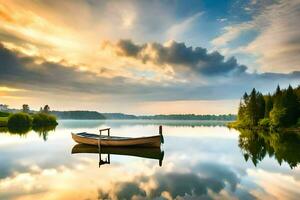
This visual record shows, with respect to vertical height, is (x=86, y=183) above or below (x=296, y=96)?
below

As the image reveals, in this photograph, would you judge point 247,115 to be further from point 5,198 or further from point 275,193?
point 5,198

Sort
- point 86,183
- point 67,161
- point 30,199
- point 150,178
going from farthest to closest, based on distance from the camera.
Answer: point 67,161
point 150,178
point 86,183
point 30,199

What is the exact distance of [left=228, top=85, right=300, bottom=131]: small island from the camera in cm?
8462

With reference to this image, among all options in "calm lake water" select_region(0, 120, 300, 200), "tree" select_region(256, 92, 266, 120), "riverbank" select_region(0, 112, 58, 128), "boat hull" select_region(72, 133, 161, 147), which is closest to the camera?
"calm lake water" select_region(0, 120, 300, 200)

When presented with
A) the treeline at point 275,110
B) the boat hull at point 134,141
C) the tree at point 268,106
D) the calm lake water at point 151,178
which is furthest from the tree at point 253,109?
the calm lake water at point 151,178

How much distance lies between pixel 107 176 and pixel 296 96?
8141 centimetres

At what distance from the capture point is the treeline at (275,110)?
84688 mm

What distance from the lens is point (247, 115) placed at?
4033 inches

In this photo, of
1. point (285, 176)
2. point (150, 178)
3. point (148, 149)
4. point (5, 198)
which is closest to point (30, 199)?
point (5, 198)

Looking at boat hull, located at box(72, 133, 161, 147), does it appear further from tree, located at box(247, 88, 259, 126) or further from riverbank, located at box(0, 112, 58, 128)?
riverbank, located at box(0, 112, 58, 128)

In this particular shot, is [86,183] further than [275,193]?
Yes

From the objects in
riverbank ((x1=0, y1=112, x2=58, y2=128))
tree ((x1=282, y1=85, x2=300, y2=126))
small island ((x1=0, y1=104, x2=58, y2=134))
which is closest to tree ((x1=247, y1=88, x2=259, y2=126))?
tree ((x1=282, y1=85, x2=300, y2=126))

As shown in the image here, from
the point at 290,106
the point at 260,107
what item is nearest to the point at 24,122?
the point at 260,107

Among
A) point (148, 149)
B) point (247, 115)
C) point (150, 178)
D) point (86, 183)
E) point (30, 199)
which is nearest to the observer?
point (30, 199)
